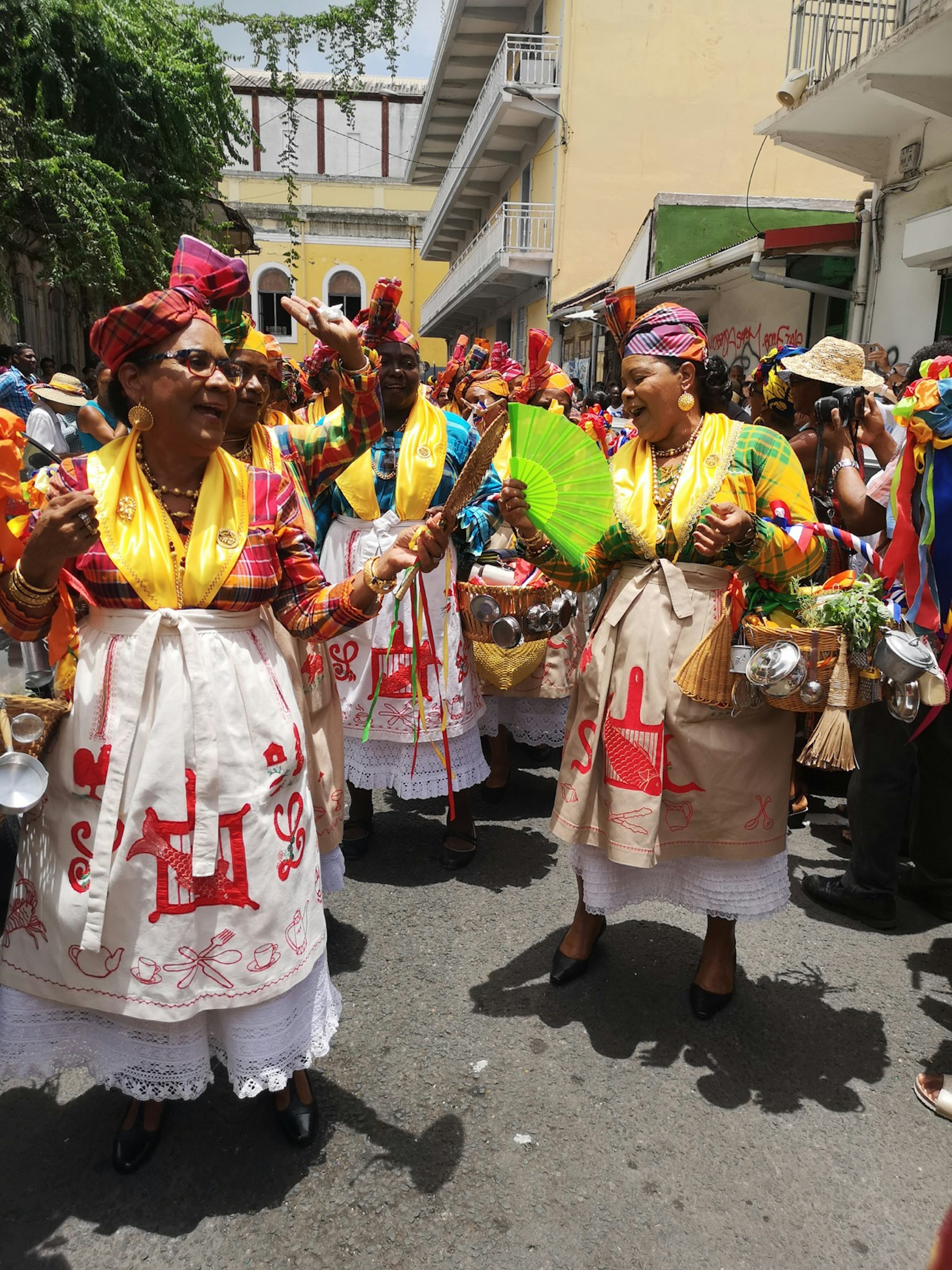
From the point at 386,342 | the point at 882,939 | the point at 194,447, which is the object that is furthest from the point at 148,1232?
the point at 386,342

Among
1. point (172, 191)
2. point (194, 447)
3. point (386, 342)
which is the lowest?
point (194, 447)

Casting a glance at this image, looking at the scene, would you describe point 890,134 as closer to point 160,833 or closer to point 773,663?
point 773,663

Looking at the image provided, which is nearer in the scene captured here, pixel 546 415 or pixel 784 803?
pixel 546 415

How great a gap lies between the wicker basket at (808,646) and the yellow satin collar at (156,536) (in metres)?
1.41

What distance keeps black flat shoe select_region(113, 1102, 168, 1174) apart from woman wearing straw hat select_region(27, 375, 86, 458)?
6.62 metres

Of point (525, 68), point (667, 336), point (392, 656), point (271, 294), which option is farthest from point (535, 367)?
point (271, 294)

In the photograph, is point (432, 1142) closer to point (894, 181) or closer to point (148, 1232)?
point (148, 1232)

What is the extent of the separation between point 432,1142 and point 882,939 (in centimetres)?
204

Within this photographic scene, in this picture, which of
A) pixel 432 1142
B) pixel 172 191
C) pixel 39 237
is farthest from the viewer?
pixel 172 191

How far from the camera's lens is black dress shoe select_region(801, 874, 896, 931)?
3.72 meters

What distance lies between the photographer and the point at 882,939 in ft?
11.9

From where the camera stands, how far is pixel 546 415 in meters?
2.55

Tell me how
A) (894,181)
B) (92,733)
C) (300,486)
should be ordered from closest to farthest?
1. (92,733)
2. (300,486)
3. (894,181)

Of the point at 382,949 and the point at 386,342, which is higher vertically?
the point at 386,342
